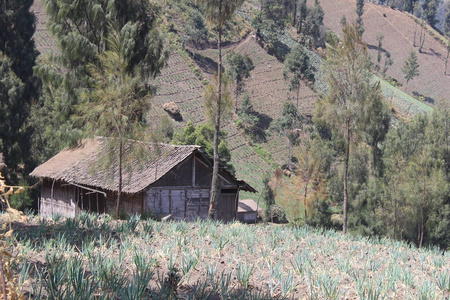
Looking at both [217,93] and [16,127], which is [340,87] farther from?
[16,127]

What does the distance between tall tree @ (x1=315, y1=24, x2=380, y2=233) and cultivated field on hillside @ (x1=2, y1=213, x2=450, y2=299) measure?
968 centimetres

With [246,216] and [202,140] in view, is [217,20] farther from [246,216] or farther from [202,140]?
[246,216]

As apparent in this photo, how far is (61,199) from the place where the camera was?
71.2ft

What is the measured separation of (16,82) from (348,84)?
19061mm

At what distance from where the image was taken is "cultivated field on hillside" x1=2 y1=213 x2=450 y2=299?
486cm

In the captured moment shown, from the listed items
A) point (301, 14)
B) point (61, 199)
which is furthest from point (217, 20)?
point (301, 14)

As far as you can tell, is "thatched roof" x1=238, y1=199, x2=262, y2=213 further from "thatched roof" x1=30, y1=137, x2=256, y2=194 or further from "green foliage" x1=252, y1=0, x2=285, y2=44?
"green foliage" x1=252, y1=0, x2=285, y2=44

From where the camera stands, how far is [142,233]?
872 cm

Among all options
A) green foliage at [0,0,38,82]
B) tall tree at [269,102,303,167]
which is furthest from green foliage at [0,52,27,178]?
tall tree at [269,102,303,167]

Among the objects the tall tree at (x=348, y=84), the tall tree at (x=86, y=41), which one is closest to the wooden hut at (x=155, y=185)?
the tall tree at (x=86, y=41)

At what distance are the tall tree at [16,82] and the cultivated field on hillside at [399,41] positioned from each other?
99.8 metres

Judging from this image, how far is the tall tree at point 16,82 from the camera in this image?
26.0 meters

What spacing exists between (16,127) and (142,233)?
20741 mm

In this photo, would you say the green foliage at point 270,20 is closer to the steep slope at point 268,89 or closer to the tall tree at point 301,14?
the steep slope at point 268,89
